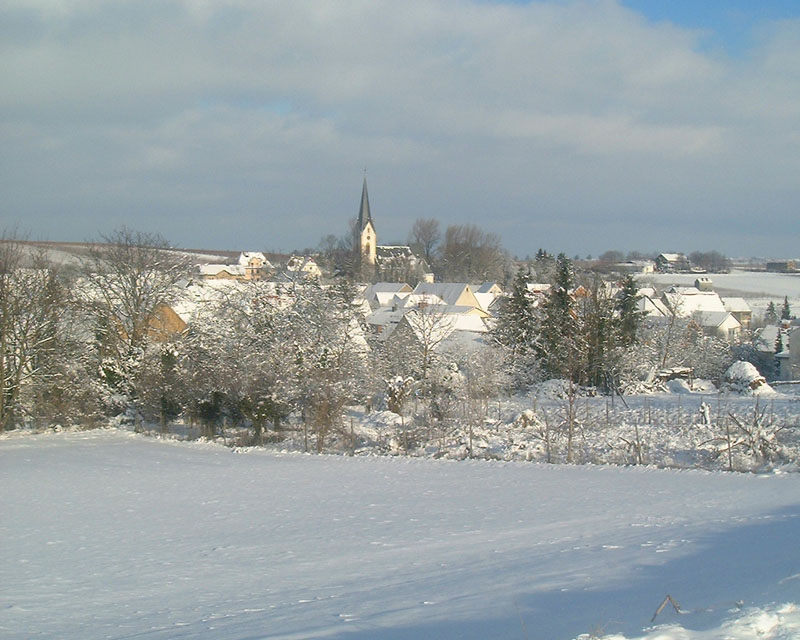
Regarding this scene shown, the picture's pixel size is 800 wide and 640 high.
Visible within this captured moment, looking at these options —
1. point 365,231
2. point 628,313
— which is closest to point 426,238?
point 365,231

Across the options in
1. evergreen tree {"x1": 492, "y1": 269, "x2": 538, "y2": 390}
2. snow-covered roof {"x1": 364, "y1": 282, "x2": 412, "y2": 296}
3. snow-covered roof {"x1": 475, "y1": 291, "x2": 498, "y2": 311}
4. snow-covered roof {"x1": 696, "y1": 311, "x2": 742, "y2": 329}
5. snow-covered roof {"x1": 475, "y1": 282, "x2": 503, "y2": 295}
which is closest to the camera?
evergreen tree {"x1": 492, "y1": 269, "x2": 538, "y2": 390}

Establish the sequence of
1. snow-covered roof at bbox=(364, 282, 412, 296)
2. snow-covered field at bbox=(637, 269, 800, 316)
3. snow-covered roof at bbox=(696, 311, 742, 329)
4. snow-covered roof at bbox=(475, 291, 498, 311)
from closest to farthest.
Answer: snow-covered roof at bbox=(696, 311, 742, 329), snow-covered roof at bbox=(475, 291, 498, 311), snow-covered roof at bbox=(364, 282, 412, 296), snow-covered field at bbox=(637, 269, 800, 316)

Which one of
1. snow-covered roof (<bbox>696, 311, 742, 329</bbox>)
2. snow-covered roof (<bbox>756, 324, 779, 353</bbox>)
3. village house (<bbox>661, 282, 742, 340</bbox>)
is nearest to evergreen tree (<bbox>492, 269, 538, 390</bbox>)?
snow-covered roof (<bbox>756, 324, 779, 353</bbox>)

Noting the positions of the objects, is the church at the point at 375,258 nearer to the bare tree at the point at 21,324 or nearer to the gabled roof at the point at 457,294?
the gabled roof at the point at 457,294

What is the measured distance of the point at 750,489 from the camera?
14.8 m

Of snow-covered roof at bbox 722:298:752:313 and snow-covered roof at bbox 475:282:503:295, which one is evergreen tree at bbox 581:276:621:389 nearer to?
snow-covered roof at bbox 475:282:503:295

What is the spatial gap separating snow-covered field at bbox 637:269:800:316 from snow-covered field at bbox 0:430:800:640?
76.2m

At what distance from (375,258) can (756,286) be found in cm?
5887

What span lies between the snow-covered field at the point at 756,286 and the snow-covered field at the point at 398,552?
76.2m

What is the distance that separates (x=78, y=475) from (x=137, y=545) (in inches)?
319

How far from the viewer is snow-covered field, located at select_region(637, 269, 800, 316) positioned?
315 ft

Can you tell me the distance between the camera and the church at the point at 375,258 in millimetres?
102438

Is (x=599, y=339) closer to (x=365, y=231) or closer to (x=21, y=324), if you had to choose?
(x=21, y=324)

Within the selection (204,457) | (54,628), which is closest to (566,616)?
(54,628)
